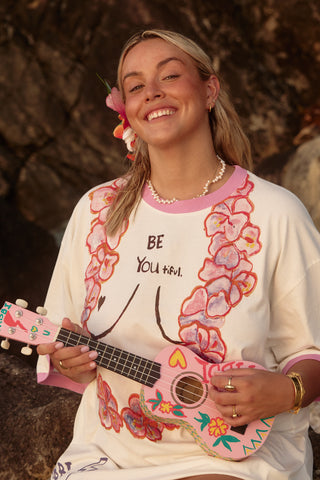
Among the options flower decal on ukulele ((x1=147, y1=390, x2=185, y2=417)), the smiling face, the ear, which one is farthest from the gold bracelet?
the ear

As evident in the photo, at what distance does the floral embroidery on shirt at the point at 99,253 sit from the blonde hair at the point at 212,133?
51 mm

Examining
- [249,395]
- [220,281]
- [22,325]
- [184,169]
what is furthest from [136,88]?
[249,395]

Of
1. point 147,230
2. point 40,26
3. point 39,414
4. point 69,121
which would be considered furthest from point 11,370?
point 40,26

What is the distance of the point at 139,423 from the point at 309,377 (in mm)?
612

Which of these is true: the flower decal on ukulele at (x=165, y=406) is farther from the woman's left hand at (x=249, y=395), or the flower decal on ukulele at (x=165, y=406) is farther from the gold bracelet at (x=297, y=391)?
the gold bracelet at (x=297, y=391)

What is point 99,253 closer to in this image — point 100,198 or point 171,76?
point 100,198

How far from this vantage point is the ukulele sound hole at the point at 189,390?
78.8 inches

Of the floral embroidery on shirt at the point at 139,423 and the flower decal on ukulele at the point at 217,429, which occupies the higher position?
the flower decal on ukulele at the point at 217,429

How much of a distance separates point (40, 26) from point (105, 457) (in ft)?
16.2

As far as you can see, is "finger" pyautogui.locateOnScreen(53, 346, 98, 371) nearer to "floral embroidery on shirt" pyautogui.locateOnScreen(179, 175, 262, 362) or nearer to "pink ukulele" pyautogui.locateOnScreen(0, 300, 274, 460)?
"pink ukulele" pyautogui.locateOnScreen(0, 300, 274, 460)

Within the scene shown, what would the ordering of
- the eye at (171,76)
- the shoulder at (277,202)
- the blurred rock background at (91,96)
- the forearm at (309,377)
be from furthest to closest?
the blurred rock background at (91,96) < the eye at (171,76) < the shoulder at (277,202) < the forearm at (309,377)

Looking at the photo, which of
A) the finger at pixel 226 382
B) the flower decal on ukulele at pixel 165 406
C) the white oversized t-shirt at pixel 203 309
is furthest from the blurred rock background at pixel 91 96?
the finger at pixel 226 382

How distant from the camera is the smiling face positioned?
2.17 meters

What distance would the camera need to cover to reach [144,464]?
206 cm
